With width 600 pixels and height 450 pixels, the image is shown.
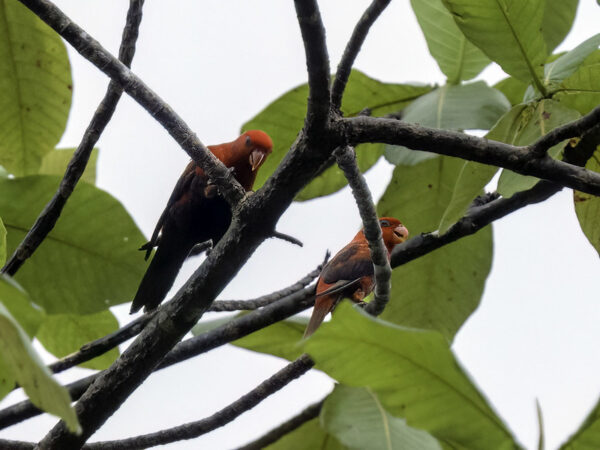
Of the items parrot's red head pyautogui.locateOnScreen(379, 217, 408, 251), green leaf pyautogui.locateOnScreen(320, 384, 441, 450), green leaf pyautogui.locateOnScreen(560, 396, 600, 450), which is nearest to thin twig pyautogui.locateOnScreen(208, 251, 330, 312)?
parrot's red head pyautogui.locateOnScreen(379, 217, 408, 251)

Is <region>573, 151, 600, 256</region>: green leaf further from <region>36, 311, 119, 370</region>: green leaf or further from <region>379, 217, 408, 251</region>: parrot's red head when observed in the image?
<region>36, 311, 119, 370</region>: green leaf

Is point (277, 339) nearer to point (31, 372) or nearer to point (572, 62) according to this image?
point (572, 62)

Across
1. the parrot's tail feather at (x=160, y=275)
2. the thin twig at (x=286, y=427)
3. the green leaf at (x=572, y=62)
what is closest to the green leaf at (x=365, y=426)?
the thin twig at (x=286, y=427)

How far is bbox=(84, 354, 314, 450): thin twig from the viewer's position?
2.26 m

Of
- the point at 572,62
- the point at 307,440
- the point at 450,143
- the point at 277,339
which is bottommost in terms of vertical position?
the point at 307,440

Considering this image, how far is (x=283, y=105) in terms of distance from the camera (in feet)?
9.55

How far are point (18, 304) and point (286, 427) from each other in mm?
1375

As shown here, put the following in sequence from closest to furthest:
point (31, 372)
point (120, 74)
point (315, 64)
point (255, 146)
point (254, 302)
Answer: point (31, 372) < point (315, 64) < point (120, 74) < point (254, 302) < point (255, 146)

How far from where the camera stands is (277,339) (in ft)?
8.37

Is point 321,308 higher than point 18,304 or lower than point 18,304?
lower

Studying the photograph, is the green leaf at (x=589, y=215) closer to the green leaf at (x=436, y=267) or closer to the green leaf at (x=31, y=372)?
the green leaf at (x=436, y=267)

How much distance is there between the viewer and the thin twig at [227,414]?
89.0 inches

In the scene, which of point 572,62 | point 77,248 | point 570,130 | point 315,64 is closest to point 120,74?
point 315,64

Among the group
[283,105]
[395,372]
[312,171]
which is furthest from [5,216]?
[395,372]
